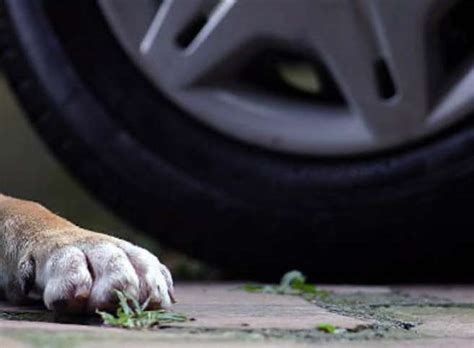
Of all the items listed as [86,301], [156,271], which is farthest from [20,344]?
[156,271]

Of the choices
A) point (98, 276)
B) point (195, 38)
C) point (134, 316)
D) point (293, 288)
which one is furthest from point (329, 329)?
point (195, 38)

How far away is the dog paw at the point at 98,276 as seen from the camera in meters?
1.63

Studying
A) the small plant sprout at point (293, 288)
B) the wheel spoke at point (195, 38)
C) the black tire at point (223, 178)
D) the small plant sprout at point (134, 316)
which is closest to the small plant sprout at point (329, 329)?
the small plant sprout at point (134, 316)

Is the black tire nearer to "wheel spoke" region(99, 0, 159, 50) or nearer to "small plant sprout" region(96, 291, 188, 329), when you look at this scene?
"wheel spoke" region(99, 0, 159, 50)

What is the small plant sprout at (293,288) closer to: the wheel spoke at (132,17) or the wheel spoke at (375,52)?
the wheel spoke at (375,52)

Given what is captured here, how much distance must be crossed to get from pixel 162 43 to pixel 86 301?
102cm

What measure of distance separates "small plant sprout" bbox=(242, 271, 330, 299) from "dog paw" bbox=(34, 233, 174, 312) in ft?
1.55

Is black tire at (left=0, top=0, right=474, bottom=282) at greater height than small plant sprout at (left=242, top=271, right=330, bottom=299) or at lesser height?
greater

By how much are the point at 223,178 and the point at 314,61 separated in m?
0.34

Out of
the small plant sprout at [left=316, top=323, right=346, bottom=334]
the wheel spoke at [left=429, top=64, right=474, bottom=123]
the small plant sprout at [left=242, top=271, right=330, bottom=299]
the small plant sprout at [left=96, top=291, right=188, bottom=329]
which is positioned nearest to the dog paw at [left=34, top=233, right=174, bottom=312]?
the small plant sprout at [left=96, top=291, right=188, bottom=329]

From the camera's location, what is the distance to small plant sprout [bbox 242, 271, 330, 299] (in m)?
2.18

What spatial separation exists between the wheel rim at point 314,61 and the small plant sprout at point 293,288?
1.00ft

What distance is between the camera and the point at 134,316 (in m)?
1.55

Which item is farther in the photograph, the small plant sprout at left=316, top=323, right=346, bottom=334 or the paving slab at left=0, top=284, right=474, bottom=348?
the small plant sprout at left=316, top=323, right=346, bottom=334
